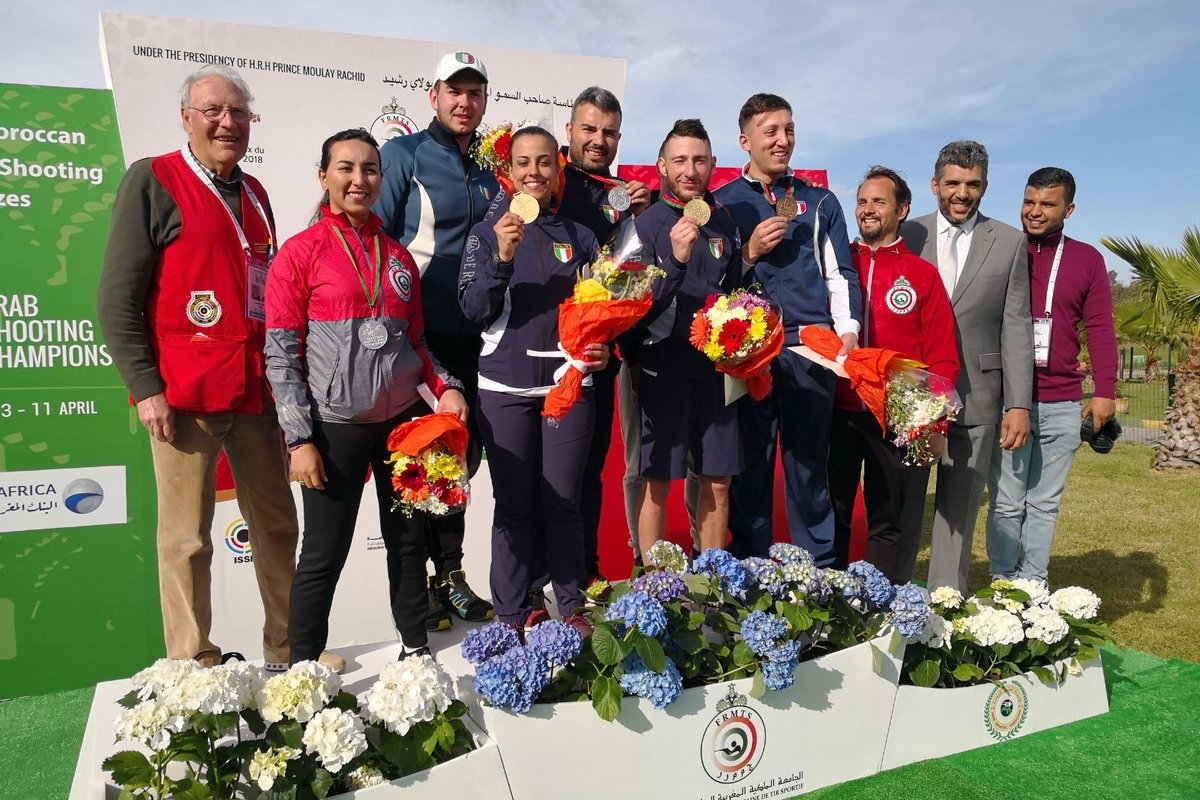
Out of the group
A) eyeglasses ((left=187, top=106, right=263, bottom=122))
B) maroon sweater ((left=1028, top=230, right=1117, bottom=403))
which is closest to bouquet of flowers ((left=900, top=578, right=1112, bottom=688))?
maroon sweater ((left=1028, top=230, right=1117, bottom=403))

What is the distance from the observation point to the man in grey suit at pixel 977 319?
404 centimetres

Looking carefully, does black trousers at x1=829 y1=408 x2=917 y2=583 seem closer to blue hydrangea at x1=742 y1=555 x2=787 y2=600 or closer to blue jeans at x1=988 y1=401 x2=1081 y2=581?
blue jeans at x1=988 y1=401 x2=1081 y2=581

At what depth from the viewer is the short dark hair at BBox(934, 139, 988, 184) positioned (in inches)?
159

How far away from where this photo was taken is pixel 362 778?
7.33ft

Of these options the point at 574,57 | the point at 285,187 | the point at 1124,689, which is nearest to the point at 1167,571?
the point at 1124,689

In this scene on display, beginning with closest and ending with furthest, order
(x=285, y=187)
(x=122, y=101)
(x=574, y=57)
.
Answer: (x=122, y=101) < (x=285, y=187) < (x=574, y=57)

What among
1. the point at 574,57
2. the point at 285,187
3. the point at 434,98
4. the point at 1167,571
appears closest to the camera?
the point at 434,98

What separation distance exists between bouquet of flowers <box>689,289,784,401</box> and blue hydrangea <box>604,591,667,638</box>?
1.06 metres

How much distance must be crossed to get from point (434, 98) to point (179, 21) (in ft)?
5.83

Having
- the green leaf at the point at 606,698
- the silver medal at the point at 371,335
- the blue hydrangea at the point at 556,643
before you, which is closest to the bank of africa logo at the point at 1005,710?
the green leaf at the point at 606,698

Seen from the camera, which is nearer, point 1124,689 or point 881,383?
point 881,383

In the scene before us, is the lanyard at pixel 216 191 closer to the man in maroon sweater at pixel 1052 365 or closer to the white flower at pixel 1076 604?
the white flower at pixel 1076 604

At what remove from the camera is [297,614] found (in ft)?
9.46

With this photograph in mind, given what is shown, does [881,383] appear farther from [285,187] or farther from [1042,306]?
[285,187]
